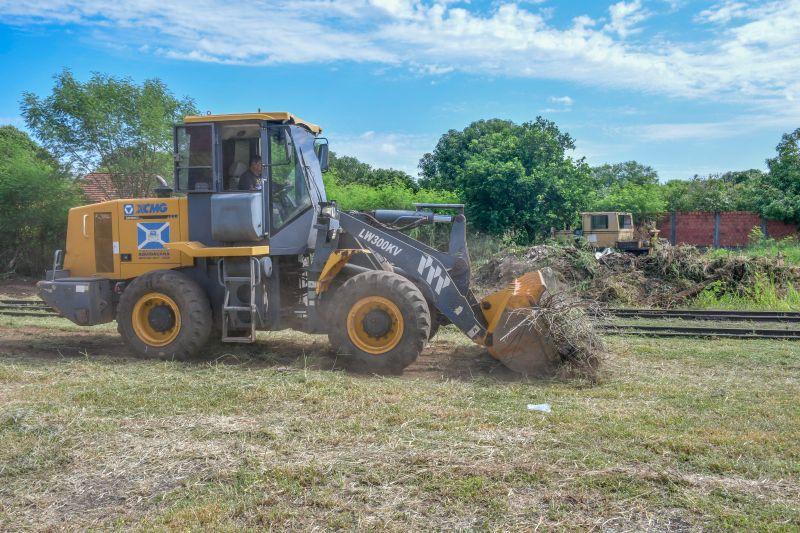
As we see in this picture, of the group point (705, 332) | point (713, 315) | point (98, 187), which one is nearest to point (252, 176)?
point (705, 332)

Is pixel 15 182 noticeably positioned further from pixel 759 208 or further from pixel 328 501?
pixel 759 208

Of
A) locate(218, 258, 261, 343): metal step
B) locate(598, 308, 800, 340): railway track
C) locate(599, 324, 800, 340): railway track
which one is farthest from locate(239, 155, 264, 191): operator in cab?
locate(599, 324, 800, 340): railway track

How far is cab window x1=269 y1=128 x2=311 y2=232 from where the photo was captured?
863 cm

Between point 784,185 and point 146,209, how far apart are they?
105 ft

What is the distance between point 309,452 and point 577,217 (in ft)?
66.2

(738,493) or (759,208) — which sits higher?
(759,208)

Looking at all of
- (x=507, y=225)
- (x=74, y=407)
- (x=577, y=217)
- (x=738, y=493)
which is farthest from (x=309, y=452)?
(x=577, y=217)

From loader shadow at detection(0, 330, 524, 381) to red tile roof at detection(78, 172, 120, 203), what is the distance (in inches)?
454

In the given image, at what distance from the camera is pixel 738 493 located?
434 centimetres

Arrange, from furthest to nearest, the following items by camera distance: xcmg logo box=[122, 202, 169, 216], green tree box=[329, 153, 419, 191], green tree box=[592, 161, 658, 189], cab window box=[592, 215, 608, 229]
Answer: green tree box=[592, 161, 658, 189]
green tree box=[329, 153, 419, 191]
cab window box=[592, 215, 608, 229]
xcmg logo box=[122, 202, 169, 216]

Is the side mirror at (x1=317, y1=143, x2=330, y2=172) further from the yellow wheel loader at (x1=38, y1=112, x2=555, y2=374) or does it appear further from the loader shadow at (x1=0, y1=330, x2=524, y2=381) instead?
the loader shadow at (x1=0, y1=330, x2=524, y2=381)

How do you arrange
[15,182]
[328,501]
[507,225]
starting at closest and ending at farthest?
[328,501], [15,182], [507,225]

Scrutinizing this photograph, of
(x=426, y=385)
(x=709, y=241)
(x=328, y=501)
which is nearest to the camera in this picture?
(x=328, y=501)

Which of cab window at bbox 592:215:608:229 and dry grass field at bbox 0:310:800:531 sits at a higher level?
cab window at bbox 592:215:608:229
